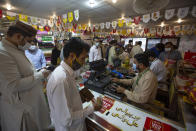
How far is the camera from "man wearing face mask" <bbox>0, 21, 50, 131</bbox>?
91cm

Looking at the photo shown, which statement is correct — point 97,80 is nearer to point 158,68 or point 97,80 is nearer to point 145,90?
point 145,90

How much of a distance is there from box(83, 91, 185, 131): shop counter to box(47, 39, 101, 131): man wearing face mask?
18 cm

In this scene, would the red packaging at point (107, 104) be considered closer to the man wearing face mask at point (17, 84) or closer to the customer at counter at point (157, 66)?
the man wearing face mask at point (17, 84)

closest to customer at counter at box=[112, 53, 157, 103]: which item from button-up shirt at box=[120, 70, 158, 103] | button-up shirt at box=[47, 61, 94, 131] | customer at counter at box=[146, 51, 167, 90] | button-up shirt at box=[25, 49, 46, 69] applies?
button-up shirt at box=[120, 70, 158, 103]

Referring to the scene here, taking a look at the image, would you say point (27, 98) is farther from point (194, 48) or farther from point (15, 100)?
point (194, 48)

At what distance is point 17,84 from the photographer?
924mm

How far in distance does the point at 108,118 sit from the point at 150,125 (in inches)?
17.3

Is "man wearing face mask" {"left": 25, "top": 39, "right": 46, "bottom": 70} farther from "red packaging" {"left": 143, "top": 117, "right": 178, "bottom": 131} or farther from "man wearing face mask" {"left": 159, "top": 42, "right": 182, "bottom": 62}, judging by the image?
"man wearing face mask" {"left": 159, "top": 42, "right": 182, "bottom": 62}

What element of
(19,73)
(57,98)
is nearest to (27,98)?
(19,73)

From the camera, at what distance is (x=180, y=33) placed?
7684mm

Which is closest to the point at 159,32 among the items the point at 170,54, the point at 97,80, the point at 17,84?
the point at 170,54

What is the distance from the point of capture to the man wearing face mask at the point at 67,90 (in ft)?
2.33

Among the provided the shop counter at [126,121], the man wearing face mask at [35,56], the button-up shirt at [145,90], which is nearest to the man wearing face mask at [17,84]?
the shop counter at [126,121]

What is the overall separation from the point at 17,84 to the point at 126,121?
1.25m
